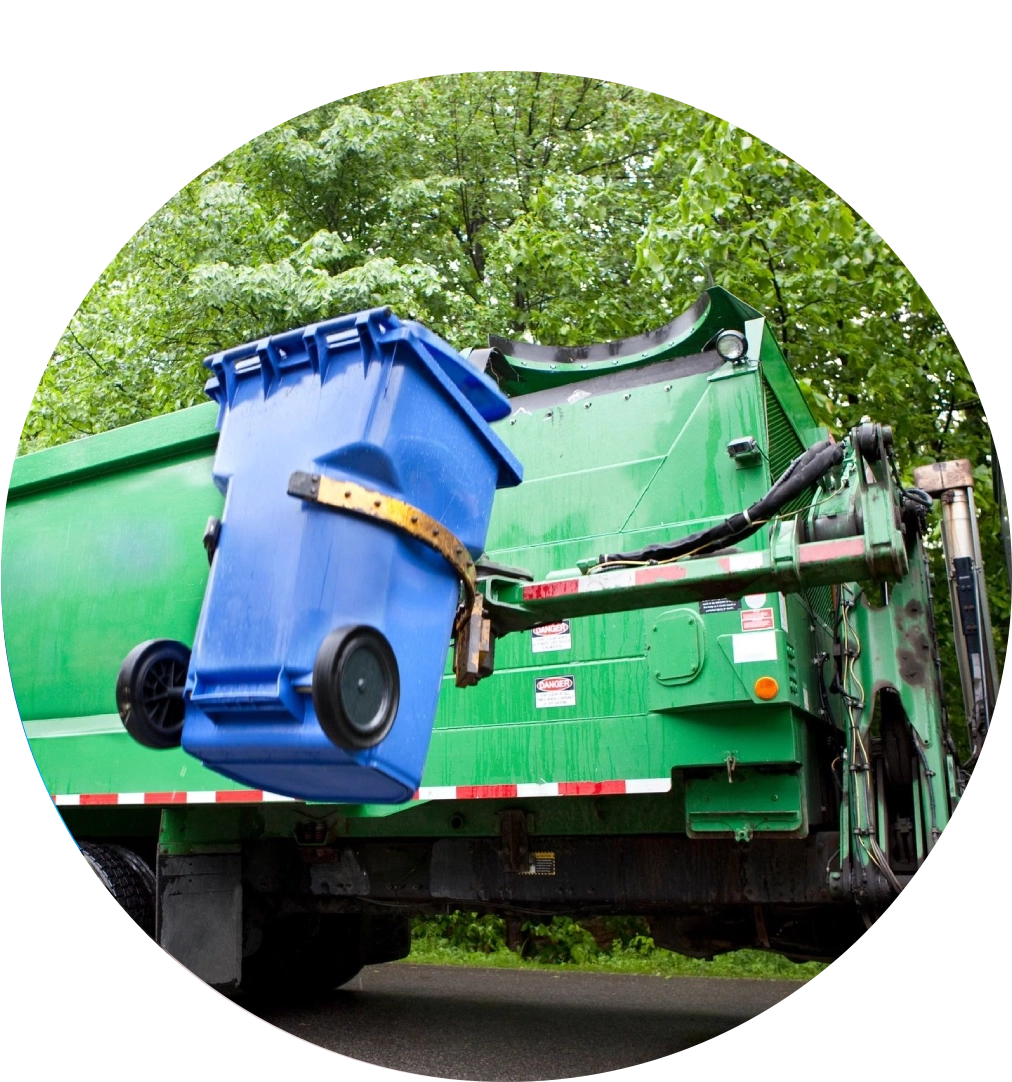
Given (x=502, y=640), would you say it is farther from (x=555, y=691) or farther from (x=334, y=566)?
(x=334, y=566)

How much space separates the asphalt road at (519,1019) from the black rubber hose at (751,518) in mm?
1987

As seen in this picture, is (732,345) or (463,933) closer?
(732,345)

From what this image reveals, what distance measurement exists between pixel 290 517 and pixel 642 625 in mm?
1887

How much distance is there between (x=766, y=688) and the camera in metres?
3.54

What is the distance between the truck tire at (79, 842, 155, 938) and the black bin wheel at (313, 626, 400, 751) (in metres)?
2.83

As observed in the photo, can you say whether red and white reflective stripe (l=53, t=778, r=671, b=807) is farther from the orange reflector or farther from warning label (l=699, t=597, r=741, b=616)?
warning label (l=699, t=597, r=741, b=616)

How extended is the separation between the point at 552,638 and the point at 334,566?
6.43ft

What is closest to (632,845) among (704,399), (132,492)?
(704,399)

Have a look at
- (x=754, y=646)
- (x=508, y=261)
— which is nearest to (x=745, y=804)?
(x=754, y=646)

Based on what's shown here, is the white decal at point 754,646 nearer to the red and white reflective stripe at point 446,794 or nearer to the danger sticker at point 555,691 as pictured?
the red and white reflective stripe at point 446,794

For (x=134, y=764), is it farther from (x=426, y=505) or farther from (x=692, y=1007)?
(x=692, y=1007)

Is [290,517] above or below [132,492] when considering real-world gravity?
below

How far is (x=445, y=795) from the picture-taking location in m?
4.03

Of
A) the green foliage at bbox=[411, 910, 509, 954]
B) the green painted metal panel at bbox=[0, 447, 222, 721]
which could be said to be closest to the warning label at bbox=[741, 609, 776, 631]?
the green painted metal panel at bbox=[0, 447, 222, 721]
